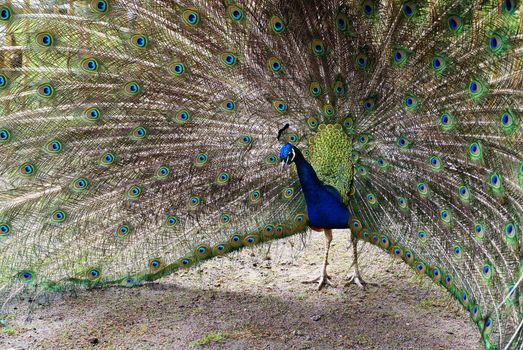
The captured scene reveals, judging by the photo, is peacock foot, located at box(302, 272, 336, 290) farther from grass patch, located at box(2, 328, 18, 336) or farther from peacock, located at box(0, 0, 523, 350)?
grass patch, located at box(2, 328, 18, 336)

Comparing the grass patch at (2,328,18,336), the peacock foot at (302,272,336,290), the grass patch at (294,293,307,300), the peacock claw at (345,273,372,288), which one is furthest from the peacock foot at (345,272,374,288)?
the grass patch at (2,328,18,336)

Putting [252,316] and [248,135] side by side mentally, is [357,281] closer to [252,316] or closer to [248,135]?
[252,316]

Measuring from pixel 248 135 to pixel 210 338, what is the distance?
140cm

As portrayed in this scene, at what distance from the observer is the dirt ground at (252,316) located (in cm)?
334

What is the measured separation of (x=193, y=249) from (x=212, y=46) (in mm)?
1356

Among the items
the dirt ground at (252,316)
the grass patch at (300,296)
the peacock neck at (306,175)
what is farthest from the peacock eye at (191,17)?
the grass patch at (300,296)

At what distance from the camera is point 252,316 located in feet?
11.9

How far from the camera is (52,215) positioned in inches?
125

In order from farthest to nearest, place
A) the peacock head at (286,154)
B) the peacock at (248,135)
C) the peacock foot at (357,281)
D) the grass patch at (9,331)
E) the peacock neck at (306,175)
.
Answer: the peacock foot at (357,281) → the grass patch at (9,331) → the peacock neck at (306,175) → the peacock head at (286,154) → the peacock at (248,135)

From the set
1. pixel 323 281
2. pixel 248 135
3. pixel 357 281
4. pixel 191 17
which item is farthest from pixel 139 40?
pixel 357 281

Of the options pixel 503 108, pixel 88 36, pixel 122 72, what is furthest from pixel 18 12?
pixel 503 108

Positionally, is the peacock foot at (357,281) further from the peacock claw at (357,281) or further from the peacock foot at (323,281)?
the peacock foot at (323,281)

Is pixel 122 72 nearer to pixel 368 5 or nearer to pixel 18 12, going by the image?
pixel 18 12

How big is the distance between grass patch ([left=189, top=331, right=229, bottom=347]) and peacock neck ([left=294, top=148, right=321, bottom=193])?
1.14 m
